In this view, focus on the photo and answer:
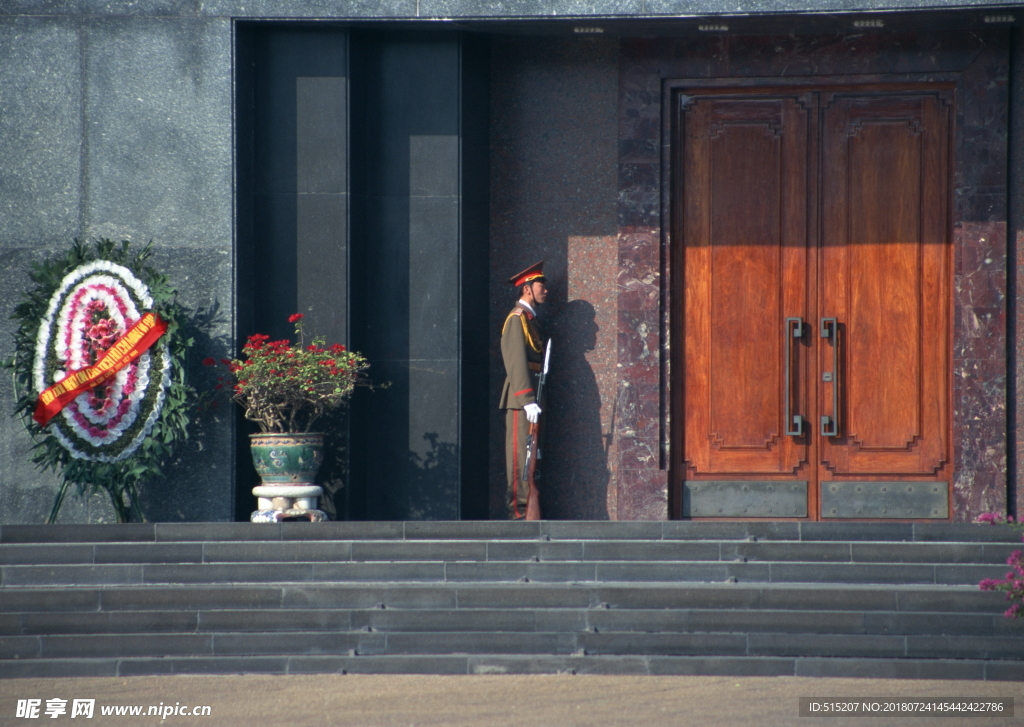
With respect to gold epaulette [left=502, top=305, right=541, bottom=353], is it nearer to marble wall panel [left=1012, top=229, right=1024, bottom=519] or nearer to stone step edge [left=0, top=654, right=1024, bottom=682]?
stone step edge [left=0, top=654, right=1024, bottom=682]

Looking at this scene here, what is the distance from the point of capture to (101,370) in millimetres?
8070

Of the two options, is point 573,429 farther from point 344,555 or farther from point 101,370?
point 101,370

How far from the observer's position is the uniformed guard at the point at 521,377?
352 inches

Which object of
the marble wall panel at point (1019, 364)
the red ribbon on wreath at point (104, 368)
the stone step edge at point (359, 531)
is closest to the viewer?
the stone step edge at point (359, 531)

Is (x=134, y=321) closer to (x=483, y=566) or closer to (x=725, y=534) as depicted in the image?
(x=483, y=566)

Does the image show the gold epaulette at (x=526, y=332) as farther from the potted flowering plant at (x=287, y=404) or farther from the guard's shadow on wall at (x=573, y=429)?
the potted flowering plant at (x=287, y=404)

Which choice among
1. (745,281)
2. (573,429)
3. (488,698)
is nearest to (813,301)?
(745,281)

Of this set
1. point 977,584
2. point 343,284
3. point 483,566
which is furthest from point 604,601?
point 343,284

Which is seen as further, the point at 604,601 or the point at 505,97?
the point at 505,97

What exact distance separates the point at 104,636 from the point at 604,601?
2732 millimetres

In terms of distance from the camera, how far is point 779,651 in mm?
6391

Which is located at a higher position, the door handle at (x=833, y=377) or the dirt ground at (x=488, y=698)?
the door handle at (x=833, y=377)

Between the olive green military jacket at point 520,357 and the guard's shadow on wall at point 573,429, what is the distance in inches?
14.8

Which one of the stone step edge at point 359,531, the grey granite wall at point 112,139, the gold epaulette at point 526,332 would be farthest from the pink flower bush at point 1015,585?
the grey granite wall at point 112,139
